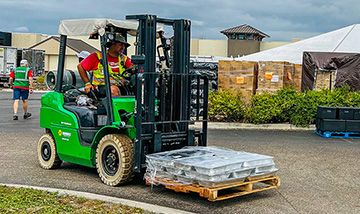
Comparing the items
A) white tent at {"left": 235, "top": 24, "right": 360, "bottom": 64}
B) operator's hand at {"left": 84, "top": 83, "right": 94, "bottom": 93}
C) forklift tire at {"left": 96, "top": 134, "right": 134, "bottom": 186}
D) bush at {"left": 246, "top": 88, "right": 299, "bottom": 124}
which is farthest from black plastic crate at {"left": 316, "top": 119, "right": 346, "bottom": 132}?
white tent at {"left": 235, "top": 24, "right": 360, "bottom": 64}

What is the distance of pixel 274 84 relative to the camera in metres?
19.8

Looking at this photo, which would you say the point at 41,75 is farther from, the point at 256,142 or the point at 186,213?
the point at 186,213

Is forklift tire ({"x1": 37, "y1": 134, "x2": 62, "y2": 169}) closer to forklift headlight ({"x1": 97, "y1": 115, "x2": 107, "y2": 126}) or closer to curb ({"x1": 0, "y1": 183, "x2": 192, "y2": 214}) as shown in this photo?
forklift headlight ({"x1": 97, "y1": 115, "x2": 107, "y2": 126})

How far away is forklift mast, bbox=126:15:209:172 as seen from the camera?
834 cm

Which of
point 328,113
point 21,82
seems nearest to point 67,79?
point 21,82

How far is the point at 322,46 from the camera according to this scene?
2725 centimetres

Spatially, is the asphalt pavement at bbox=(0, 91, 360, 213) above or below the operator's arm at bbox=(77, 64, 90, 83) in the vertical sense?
below

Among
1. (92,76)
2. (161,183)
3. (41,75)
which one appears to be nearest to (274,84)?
(92,76)

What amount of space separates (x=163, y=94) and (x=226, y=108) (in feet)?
31.5

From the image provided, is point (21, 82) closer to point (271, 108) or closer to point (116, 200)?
point (271, 108)

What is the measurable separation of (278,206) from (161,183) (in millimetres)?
1661

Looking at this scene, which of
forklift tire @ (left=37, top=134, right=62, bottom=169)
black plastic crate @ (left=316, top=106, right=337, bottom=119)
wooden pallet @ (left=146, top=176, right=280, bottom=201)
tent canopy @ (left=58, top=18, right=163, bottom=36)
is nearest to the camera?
wooden pallet @ (left=146, top=176, right=280, bottom=201)

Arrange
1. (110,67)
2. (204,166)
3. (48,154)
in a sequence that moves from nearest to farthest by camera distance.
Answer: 1. (204,166)
2. (110,67)
3. (48,154)

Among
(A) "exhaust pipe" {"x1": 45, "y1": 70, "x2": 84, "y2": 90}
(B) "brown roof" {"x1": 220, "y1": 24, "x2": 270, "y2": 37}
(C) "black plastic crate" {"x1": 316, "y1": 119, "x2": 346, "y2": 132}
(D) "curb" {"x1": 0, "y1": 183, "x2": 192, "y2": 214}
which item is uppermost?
(B) "brown roof" {"x1": 220, "y1": 24, "x2": 270, "y2": 37}
